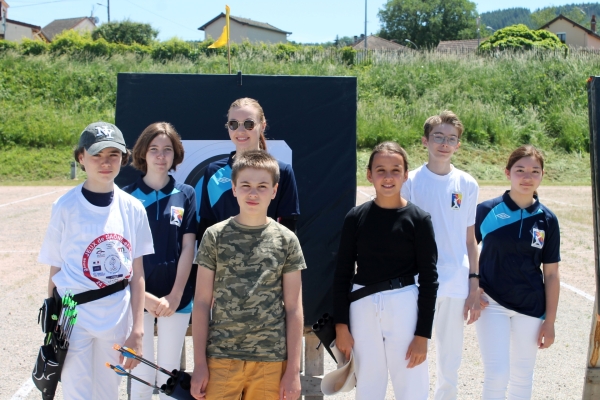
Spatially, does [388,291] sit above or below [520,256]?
below

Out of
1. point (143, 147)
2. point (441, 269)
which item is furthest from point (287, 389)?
point (143, 147)

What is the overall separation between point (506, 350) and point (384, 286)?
33.1 inches

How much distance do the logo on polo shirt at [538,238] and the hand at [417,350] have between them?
2.94 ft

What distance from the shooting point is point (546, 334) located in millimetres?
3066

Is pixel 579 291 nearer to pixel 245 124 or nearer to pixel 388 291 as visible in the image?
pixel 388 291

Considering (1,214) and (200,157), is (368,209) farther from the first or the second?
(1,214)

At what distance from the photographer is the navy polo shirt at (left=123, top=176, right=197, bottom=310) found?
3.07 m

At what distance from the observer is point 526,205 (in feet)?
10.6

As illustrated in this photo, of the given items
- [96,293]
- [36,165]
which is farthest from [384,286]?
[36,165]

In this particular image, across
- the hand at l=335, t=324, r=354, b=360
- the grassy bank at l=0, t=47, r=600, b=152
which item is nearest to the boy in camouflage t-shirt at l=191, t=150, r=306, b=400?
the hand at l=335, t=324, r=354, b=360

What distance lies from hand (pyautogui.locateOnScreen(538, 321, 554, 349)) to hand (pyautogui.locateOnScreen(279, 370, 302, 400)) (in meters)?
1.41

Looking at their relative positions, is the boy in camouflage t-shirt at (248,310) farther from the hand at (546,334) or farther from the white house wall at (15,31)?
the white house wall at (15,31)

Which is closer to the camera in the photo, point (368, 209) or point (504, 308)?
point (368, 209)

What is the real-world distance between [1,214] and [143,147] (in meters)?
10.0
